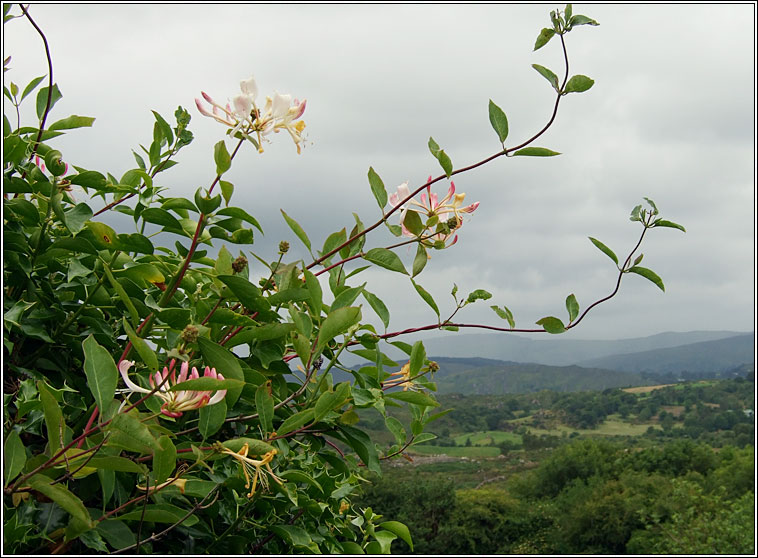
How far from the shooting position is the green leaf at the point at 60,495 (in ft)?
2.31

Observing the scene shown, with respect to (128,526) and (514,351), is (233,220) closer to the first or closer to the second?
(128,526)

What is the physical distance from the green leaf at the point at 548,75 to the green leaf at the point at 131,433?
2.26 ft

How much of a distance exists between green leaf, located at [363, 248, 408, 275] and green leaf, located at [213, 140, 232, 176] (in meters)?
0.26

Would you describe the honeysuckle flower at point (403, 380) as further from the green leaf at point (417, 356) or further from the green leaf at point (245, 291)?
the green leaf at point (245, 291)

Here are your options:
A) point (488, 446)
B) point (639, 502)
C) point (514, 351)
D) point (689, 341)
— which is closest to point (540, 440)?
point (488, 446)

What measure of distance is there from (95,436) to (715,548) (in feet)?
87.9

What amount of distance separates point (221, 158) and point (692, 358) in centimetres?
14421

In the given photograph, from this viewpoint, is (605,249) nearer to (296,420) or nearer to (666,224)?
(666,224)

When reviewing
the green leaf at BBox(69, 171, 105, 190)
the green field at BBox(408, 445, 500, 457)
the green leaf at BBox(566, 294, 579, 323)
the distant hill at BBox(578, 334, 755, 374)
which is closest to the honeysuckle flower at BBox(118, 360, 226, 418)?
the green leaf at BBox(69, 171, 105, 190)

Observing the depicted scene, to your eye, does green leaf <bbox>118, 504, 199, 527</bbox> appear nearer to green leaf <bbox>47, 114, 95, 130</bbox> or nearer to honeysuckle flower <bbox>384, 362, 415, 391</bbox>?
honeysuckle flower <bbox>384, 362, 415, 391</bbox>

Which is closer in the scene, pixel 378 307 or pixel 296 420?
pixel 296 420

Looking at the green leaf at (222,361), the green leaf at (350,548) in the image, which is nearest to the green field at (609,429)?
the green leaf at (350,548)

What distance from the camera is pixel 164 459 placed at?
731 millimetres

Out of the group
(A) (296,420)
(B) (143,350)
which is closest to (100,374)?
(B) (143,350)
